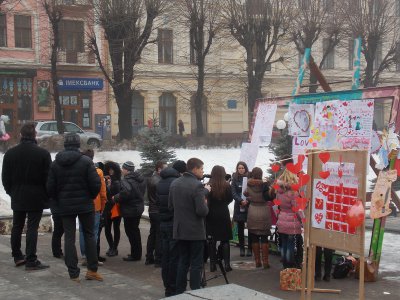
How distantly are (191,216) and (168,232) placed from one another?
2.07ft

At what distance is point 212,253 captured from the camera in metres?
8.73

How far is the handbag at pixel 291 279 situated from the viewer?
787 centimetres

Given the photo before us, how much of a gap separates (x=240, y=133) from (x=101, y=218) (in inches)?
1213

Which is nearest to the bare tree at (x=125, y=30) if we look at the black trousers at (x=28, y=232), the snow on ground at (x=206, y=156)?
the snow on ground at (x=206, y=156)

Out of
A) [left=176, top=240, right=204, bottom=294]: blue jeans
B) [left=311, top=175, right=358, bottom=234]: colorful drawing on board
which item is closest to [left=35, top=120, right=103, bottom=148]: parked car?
[left=176, top=240, right=204, bottom=294]: blue jeans

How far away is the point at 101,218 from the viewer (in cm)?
973

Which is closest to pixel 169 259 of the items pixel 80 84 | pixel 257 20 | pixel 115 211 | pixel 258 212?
pixel 258 212

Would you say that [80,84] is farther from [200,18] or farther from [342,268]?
[342,268]

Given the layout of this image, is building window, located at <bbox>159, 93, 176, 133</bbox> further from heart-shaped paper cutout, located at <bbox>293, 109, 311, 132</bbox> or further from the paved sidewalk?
heart-shaped paper cutout, located at <bbox>293, 109, 311, 132</bbox>

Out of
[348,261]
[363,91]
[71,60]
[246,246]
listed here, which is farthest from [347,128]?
[71,60]

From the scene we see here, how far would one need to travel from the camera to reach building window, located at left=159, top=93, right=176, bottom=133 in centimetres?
3909

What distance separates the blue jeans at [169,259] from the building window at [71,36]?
1027 inches

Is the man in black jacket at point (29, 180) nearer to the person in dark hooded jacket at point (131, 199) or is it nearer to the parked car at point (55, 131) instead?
the person in dark hooded jacket at point (131, 199)

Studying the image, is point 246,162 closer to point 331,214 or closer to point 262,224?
point 262,224
